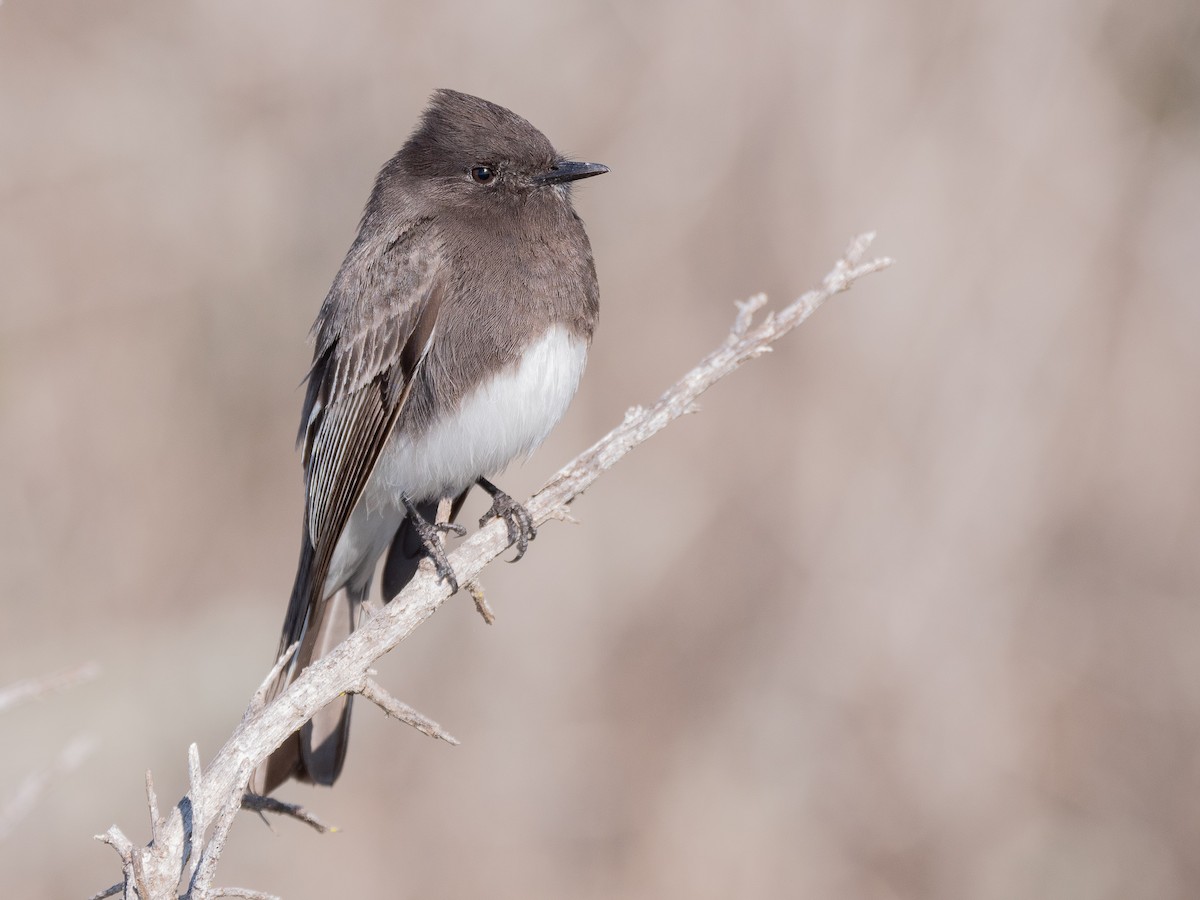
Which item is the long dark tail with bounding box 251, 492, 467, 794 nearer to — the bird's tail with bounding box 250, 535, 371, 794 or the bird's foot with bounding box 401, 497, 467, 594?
the bird's tail with bounding box 250, 535, 371, 794

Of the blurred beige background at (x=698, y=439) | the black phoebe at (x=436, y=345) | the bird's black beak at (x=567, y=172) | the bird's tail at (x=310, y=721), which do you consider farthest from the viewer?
the blurred beige background at (x=698, y=439)

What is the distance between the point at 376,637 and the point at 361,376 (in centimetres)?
146

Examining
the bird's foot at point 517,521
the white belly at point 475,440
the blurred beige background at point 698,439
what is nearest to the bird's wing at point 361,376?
the white belly at point 475,440

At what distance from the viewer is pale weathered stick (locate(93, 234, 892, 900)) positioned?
2.21 m

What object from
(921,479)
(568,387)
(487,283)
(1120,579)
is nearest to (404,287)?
(487,283)

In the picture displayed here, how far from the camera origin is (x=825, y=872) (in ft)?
20.6

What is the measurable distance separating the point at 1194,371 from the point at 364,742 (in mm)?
4532

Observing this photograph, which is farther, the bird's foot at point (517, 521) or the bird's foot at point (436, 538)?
the bird's foot at point (517, 521)

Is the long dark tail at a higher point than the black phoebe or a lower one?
lower

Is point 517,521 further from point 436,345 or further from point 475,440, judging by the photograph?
point 436,345

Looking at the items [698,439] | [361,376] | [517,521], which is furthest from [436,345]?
[698,439]

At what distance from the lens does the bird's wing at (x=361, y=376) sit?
394 centimetres

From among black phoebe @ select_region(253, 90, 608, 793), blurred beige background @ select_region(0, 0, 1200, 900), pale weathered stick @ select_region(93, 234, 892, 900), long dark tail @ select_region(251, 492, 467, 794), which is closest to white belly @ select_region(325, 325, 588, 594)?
black phoebe @ select_region(253, 90, 608, 793)

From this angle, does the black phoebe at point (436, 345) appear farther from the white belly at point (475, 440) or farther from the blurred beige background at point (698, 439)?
the blurred beige background at point (698, 439)
